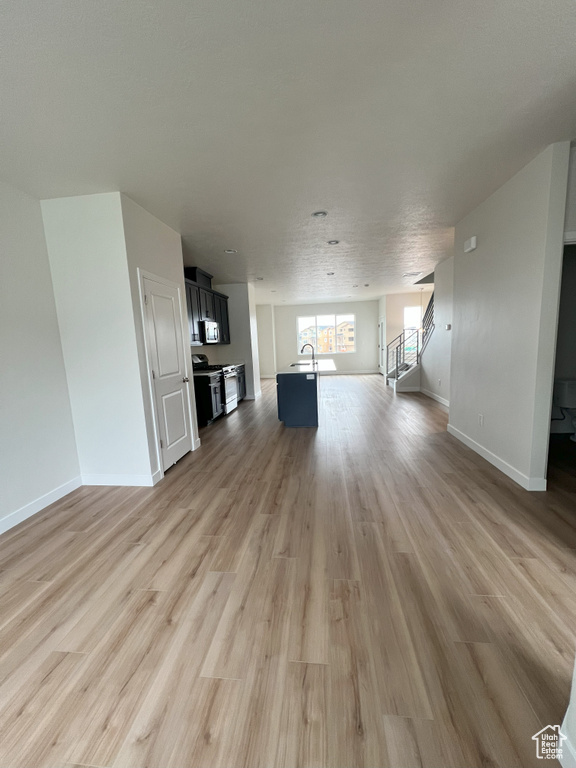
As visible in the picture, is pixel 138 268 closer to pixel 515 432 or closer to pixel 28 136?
pixel 28 136

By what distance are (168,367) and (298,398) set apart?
214cm

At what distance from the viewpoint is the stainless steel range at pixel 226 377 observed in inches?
230

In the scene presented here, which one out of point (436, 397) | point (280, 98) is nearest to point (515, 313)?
point (280, 98)

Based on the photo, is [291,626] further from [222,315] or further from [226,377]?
[222,315]

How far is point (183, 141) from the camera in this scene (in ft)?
6.79

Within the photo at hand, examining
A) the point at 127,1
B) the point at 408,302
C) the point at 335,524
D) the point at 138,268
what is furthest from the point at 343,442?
the point at 408,302

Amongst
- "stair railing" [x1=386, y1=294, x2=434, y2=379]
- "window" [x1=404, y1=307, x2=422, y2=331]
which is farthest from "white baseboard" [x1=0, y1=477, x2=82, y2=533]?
"window" [x1=404, y1=307, x2=422, y2=331]

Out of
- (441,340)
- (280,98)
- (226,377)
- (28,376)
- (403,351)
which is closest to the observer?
(280,98)

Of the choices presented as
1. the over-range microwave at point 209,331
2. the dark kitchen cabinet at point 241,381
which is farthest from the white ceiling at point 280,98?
the dark kitchen cabinet at point 241,381

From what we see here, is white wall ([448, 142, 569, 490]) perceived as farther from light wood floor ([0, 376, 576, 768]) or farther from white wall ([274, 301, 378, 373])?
white wall ([274, 301, 378, 373])

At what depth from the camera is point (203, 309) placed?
5609 mm

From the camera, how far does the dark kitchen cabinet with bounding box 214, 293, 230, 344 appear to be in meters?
6.36

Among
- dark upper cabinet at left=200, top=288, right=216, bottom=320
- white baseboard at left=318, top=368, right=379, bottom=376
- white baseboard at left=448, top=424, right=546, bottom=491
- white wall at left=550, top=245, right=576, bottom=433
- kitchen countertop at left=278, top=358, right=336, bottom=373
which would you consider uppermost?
dark upper cabinet at left=200, top=288, right=216, bottom=320

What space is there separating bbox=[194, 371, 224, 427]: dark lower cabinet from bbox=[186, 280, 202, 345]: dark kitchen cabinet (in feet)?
2.14
